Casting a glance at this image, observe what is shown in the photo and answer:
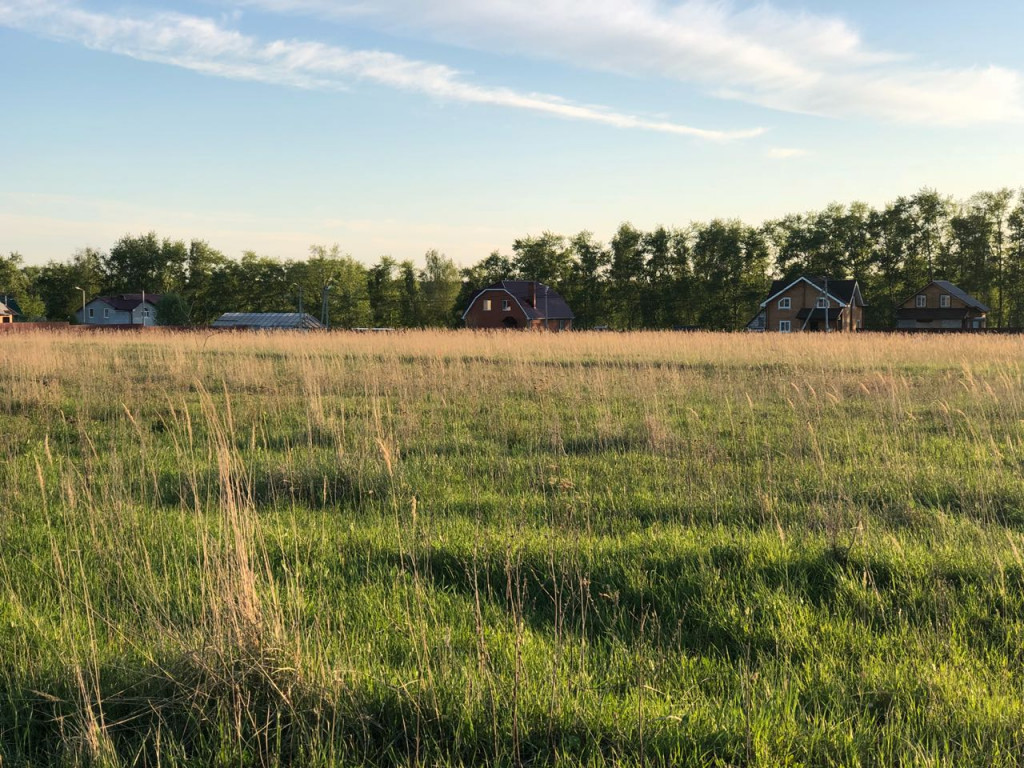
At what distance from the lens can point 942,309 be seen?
65.2 metres

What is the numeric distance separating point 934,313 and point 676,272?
78.6ft

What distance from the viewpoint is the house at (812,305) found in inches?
2488

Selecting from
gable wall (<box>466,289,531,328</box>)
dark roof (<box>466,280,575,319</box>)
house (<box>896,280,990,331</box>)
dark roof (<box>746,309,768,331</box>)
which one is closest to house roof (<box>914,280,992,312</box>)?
house (<box>896,280,990,331</box>)

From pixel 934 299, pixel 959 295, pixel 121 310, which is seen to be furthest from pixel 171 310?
pixel 959 295

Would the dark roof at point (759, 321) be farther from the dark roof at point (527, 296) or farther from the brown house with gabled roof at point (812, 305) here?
the dark roof at point (527, 296)

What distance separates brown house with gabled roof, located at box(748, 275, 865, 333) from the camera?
207 feet

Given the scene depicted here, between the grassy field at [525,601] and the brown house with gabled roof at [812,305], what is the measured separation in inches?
2337

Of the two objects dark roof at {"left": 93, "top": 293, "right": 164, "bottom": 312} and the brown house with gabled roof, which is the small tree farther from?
the brown house with gabled roof

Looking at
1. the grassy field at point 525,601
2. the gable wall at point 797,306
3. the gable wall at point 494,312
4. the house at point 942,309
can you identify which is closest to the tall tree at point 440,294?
the gable wall at point 494,312

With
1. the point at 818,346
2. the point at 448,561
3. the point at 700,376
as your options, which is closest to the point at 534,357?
the point at 700,376

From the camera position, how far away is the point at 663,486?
6.04 meters

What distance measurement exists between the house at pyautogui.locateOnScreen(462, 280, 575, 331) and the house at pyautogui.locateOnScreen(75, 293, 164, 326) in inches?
1610

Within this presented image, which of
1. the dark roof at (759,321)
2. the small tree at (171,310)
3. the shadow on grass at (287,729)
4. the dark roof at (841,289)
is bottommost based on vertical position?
the shadow on grass at (287,729)

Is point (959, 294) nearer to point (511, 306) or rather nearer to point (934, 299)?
point (934, 299)
